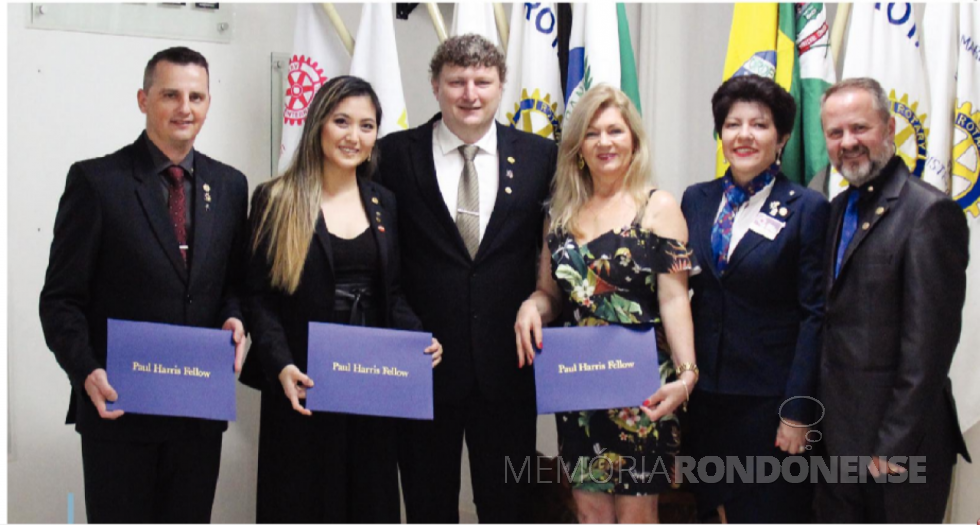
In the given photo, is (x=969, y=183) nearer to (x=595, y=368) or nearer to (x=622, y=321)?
(x=622, y=321)

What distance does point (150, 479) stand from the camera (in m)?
2.20

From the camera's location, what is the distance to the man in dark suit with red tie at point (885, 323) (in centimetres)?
195

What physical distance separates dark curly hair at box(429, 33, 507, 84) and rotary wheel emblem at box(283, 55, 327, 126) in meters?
0.73

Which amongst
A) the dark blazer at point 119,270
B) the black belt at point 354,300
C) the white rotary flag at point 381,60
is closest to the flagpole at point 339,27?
the white rotary flag at point 381,60

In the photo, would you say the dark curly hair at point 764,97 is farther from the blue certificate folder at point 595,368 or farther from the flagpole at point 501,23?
the flagpole at point 501,23

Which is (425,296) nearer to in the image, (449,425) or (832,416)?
(449,425)

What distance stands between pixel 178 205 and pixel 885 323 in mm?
1867

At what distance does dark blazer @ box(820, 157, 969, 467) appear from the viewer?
194cm

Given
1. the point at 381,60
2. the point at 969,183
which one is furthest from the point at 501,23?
the point at 969,183

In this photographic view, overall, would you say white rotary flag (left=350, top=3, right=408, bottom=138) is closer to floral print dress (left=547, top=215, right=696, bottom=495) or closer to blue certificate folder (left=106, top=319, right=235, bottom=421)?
floral print dress (left=547, top=215, right=696, bottom=495)

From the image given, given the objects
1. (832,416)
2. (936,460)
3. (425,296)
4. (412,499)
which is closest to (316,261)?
(425,296)

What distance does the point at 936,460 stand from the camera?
2031 mm

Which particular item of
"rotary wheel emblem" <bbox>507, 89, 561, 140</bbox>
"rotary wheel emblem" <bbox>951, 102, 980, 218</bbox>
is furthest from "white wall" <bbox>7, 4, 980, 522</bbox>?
"rotary wheel emblem" <bbox>951, 102, 980, 218</bbox>

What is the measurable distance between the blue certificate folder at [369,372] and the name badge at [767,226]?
0.95m
